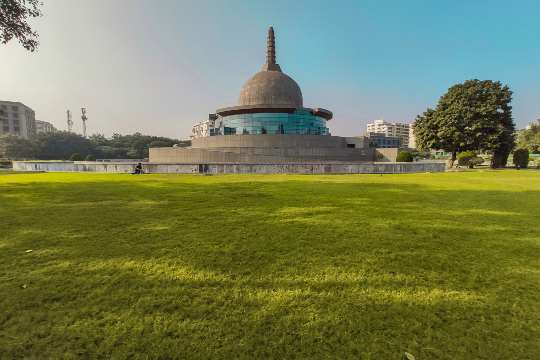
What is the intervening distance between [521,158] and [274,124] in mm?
31718

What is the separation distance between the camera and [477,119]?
100 ft

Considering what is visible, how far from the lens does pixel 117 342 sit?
2254 mm

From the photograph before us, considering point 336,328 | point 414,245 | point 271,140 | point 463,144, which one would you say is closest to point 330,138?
point 271,140

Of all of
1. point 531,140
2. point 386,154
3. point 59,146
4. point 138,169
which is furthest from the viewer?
point 59,146

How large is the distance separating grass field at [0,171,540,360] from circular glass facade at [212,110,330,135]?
109 ft

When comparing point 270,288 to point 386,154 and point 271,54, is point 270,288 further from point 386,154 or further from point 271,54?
point 271,54

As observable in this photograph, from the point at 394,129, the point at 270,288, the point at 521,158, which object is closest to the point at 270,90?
the point at 521,158

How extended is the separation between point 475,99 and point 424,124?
A: 5.95 m

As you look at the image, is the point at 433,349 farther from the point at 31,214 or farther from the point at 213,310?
the point at 31,214

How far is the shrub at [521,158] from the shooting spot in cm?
3125

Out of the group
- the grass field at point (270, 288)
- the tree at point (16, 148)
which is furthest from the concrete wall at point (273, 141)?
the tree at point (16, 148)

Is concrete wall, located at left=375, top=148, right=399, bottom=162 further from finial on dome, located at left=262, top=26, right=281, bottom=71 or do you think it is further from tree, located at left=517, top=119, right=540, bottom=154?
tree, located at left=517, top=119, right=540, bottom=154

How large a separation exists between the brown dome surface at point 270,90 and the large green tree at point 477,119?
2060 centimetres

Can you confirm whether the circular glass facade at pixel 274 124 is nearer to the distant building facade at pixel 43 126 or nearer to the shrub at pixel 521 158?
the shrub at pixel 521 158
